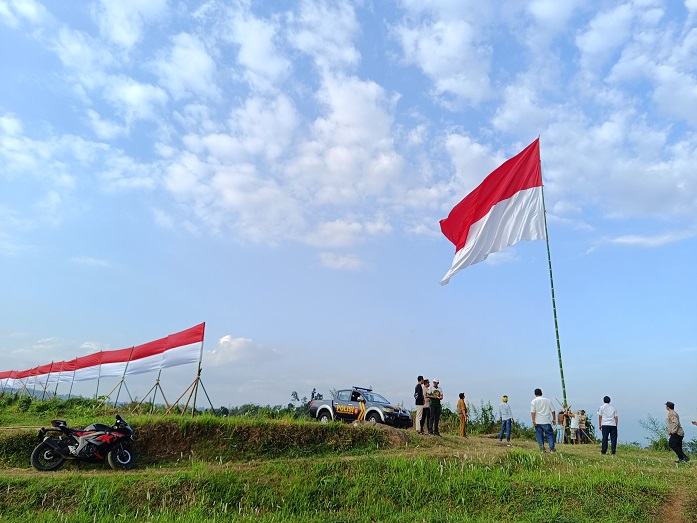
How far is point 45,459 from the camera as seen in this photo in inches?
472

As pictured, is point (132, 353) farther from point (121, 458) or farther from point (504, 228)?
point (504, 228)

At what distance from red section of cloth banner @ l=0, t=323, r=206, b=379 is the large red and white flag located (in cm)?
933

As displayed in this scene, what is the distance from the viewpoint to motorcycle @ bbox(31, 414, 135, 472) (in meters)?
11.9

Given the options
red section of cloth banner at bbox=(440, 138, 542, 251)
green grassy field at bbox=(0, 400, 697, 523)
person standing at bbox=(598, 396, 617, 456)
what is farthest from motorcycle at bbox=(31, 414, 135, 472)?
person standing at bbox=(598, 396, 617, 456)

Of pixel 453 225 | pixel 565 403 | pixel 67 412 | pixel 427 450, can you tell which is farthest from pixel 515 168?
pixel 67 412

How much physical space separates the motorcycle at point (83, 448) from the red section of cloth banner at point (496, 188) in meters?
12.2

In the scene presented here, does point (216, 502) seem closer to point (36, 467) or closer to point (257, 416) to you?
point (36, 467)

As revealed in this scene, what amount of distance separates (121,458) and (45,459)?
1655mm

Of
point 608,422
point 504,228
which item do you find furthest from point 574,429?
point 504,228

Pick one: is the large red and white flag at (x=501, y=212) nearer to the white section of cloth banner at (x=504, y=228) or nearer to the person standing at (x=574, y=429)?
the white section of cloth banner at (x=504, y=228)

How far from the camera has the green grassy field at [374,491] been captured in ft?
30.5

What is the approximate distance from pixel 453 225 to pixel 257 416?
9.57 m

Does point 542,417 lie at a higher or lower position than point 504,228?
lower

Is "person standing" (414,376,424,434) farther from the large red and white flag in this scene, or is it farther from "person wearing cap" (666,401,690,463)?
"person wearing cap" (666,401,690,463)
